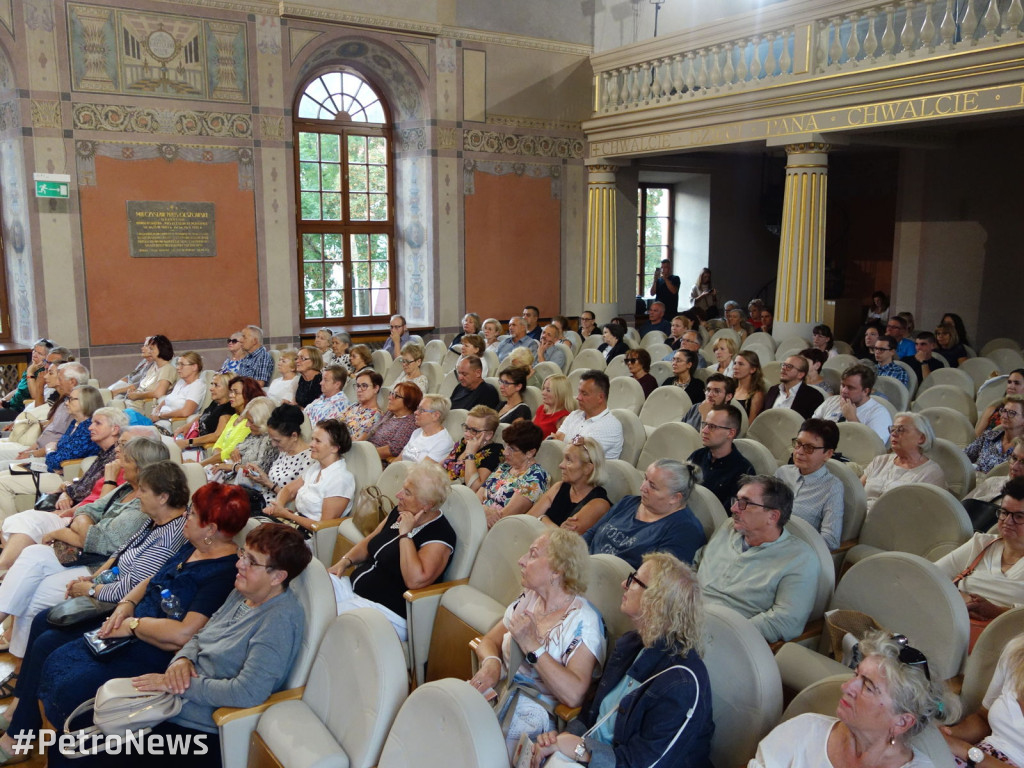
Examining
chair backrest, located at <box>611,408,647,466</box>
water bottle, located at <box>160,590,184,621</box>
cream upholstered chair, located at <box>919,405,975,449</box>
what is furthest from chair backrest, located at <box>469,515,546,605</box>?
cream upholstered chair, located at <box>919,405,975,449</box>

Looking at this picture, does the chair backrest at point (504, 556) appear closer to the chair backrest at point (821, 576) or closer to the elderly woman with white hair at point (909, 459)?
the chair backrest at point (821, 576)

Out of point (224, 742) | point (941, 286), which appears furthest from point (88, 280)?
point (941, 286)

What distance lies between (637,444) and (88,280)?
6627mm

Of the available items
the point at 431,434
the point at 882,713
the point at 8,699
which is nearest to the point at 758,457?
the point at 431,434

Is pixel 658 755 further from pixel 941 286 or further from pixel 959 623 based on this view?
pixel 941 286

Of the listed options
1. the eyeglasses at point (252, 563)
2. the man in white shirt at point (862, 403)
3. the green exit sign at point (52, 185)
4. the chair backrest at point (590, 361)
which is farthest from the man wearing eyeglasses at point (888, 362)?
the green exit sign at point (52, 185)

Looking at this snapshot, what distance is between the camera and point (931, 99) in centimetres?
693

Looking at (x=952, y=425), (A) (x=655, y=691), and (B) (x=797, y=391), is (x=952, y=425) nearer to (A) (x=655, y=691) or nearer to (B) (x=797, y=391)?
(B) (x=797, y=391)

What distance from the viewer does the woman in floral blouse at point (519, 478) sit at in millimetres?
3957

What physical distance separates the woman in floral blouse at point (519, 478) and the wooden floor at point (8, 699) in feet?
6.41

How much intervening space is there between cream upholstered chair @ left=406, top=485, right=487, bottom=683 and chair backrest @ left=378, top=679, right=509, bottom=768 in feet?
3.31

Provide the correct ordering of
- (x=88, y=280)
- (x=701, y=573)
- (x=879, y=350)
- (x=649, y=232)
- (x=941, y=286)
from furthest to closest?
(x=649, y=232) < (x=941, y=286) < (x=88, y=280) < (x=879, y=350) < (x=701, y=573)

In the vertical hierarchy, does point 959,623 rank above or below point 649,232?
below

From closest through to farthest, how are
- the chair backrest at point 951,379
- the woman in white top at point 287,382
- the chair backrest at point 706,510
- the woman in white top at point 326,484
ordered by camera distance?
1. the chair backrest at point 706,510
2. the woman in white top at point 326,484
3. the chair backrest at point 951,379
4. the woman in white top at point 287,382
